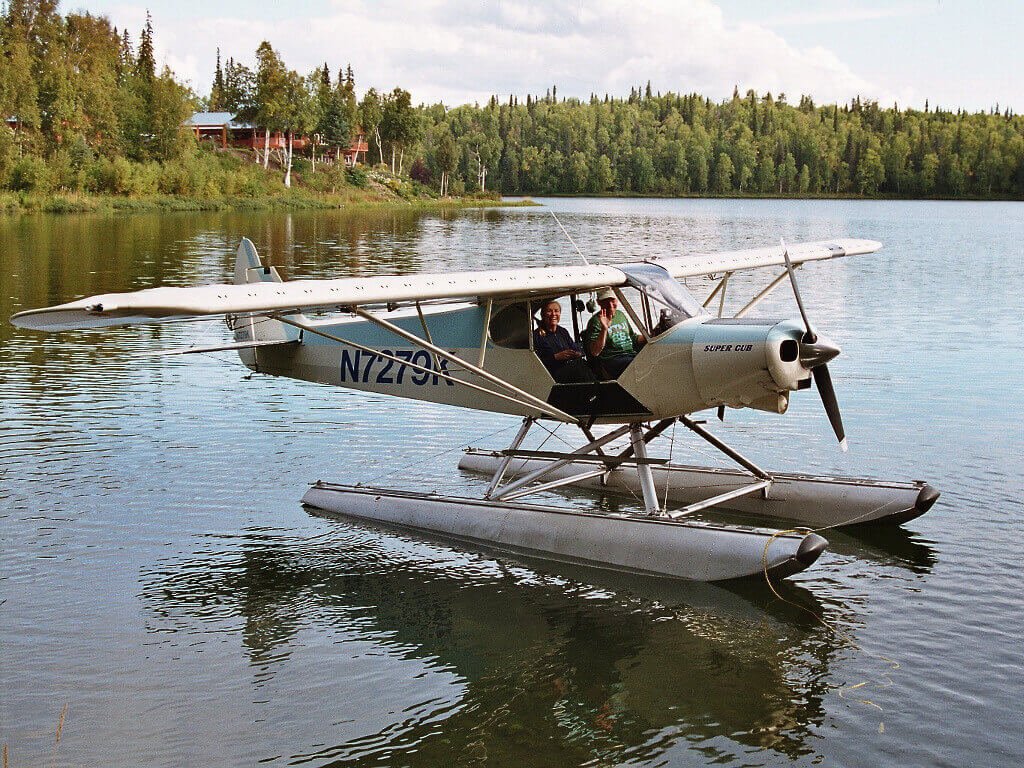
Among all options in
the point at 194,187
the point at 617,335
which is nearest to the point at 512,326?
the point at 617,335

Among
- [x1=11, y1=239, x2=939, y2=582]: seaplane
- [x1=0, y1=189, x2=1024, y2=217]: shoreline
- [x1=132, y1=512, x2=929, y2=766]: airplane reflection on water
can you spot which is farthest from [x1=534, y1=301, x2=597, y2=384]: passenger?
[x1=0, y1=189, x2=1024, y2=217]: shoreline

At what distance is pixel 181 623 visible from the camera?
8219 millimetres

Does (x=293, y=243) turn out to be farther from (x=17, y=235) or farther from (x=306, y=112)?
(x=306, y=112)

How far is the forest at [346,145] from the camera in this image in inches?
2847

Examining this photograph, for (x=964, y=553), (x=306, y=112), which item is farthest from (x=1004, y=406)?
(x=306, y=112)

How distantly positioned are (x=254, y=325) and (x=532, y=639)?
5.69m

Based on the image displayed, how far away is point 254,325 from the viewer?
12289 mm

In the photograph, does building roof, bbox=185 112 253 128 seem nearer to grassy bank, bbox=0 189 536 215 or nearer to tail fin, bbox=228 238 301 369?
grassy bank, bbox=0 189 536 215

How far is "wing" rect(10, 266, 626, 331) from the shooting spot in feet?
23.8

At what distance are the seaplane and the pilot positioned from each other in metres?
0.05

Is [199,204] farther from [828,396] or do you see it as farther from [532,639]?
[532,639]

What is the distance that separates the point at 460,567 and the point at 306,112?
8642cm

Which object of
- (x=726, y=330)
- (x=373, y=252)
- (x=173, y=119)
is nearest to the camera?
(x=726, y=330)

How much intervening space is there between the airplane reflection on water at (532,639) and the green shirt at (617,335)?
1870 mm
